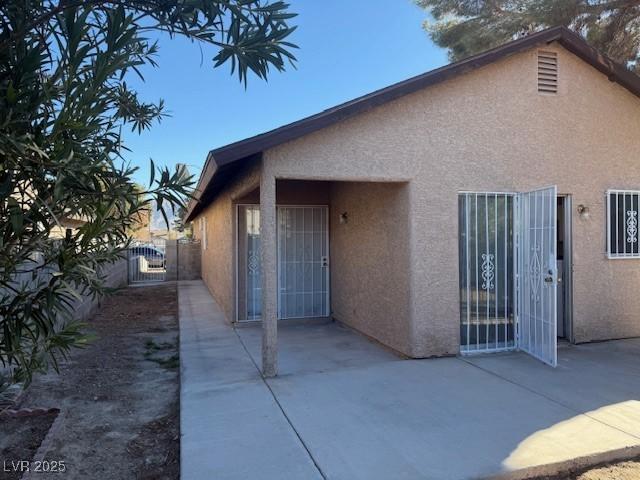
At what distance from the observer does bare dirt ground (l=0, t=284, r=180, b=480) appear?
4348mm

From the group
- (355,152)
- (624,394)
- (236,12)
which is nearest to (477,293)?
(624,394)

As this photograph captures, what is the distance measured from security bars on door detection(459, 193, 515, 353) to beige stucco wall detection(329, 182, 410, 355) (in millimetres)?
952

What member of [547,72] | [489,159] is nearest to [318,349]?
[489,159]

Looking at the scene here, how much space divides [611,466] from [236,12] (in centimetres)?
483

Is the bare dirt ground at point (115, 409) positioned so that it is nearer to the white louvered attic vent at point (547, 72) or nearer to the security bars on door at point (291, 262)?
the security bars on door at point (291, 262)

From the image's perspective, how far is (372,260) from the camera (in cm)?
846

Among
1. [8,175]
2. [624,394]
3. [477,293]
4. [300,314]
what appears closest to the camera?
[8,175]

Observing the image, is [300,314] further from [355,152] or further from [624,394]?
[624,394]

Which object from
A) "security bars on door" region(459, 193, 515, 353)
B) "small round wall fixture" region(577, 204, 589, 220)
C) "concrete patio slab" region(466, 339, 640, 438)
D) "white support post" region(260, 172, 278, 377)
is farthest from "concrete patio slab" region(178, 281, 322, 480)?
"small round wall fixture" region(577, 204, 589, 220)

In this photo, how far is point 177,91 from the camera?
623 cm

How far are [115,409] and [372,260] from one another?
4749 millimetres

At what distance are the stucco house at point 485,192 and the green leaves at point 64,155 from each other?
2992 mm

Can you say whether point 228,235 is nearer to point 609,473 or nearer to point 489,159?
point 489,159

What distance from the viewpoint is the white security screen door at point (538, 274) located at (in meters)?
6.74
